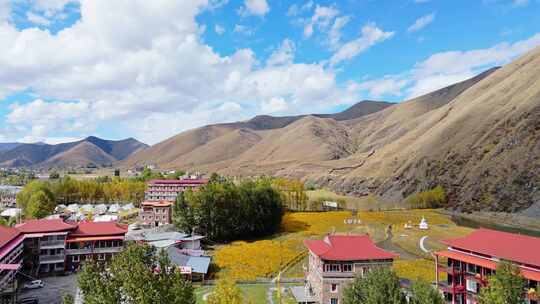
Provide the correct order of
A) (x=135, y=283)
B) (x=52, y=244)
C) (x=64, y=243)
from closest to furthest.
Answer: (x=135, y=283) < (x=52, y=244) < (x=64, y=243)

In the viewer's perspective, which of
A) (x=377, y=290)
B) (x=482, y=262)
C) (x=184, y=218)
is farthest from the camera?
(x=184, y=218)

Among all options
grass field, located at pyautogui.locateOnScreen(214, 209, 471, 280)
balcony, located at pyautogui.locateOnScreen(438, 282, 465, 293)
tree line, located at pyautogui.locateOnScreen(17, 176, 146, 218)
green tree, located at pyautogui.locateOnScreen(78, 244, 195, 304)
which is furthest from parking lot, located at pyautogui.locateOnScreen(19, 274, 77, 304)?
tree line, located at pyautogui.locateOnScreen(17, 176, 146, 218)

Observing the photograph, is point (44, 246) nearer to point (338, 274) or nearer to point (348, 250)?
point (338, 274)

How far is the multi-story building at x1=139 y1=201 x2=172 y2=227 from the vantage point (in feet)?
342

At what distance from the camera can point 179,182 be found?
490ft

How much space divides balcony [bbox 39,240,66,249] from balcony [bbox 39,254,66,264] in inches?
57.6

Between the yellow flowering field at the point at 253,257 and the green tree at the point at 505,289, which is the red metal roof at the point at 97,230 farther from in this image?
the green tree at the point at 505,289

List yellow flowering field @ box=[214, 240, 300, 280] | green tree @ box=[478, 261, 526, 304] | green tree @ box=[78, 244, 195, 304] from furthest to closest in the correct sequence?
yellow flowering field @ box=[214, 240, 300, 280]
green tree @ box=[478, 261, 526, 304]
green tree @ box=[78, 244, 195, 304]

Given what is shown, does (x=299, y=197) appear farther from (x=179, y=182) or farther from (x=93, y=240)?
(x=93, y=240)

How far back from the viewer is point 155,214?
105m

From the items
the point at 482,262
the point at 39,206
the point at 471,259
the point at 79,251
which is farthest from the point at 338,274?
the point at 39,206

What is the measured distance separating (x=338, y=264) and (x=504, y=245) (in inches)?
729

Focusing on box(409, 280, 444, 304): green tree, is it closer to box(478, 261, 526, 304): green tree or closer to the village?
box(478, 261, 526, 304): green tree

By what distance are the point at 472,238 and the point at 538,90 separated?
546 ft
